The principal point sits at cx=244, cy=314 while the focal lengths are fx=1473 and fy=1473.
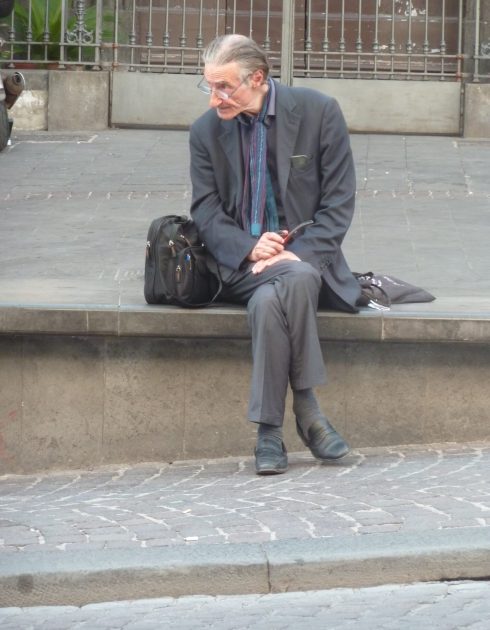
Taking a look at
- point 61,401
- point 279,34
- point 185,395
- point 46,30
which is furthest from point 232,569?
point 279,34

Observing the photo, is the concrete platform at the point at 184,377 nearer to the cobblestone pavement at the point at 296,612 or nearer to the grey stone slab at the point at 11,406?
the grey stone slab at the point at 11,406

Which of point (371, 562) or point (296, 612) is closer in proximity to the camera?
point (296, 612)

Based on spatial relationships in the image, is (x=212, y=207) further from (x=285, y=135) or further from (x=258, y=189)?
(x=285, y=135)

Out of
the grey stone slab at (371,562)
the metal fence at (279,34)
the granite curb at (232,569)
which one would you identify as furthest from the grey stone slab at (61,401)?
the metal fence at (279,34)

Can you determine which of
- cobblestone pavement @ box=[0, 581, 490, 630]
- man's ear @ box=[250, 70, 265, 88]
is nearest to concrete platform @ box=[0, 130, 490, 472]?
man's ear @ box=[250, 70, 265, 88]

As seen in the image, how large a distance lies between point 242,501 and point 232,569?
79 cm

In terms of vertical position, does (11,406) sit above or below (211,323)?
below

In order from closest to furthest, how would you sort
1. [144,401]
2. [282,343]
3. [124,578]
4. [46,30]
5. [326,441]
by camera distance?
1. [124,578]
2. [282,343]
3. [326,441]
4. [144,401]
5. [46,30]

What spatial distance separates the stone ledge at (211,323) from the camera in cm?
623

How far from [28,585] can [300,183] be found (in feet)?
7.78

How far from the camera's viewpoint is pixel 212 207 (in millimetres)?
6344

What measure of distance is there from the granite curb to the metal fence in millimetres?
9768

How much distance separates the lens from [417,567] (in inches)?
184

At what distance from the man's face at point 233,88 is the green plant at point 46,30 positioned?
26.6ft
